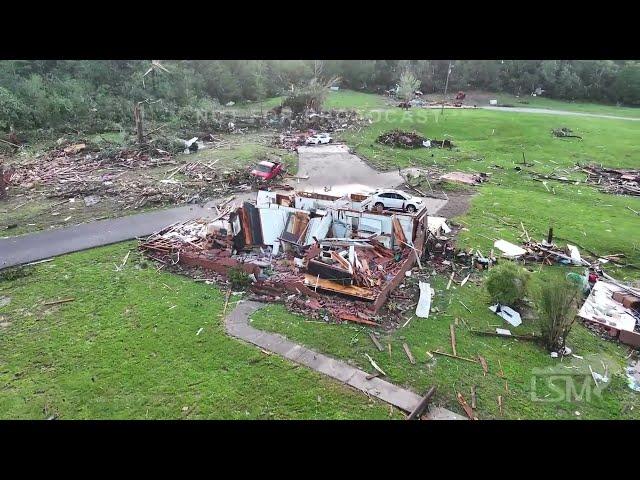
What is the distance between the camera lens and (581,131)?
39625 mm

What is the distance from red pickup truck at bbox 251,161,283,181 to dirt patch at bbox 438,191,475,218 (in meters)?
10.1

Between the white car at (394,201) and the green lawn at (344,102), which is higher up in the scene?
the green lawn at (344,102)

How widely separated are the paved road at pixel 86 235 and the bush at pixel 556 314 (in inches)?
594

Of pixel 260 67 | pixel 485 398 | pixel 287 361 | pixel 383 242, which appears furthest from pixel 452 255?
pixel 260 67

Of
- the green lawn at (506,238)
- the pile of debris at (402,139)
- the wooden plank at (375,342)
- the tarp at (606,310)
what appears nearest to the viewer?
the green lawn at (506,238)

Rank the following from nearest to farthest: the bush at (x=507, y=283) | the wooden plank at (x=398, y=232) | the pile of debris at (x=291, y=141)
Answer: the bush at (x=507, y=283) → the wooden plank at (x=398, y=232) → the pile of debris at (x=291, y=141)

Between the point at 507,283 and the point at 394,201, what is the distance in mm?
8414

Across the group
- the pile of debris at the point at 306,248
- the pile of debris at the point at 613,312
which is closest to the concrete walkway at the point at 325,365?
the pile of debris at the point at 306,248

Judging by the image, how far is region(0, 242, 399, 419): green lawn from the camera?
9672mm

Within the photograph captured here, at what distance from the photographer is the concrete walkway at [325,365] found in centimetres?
991

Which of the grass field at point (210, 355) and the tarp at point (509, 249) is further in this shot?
the tarp at point (509, 249)

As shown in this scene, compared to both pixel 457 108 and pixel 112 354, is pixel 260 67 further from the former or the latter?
pixel 112 354

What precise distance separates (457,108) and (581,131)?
46.9 ft

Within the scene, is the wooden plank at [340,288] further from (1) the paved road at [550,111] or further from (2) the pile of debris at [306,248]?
(1) the paved road at [550,111]
